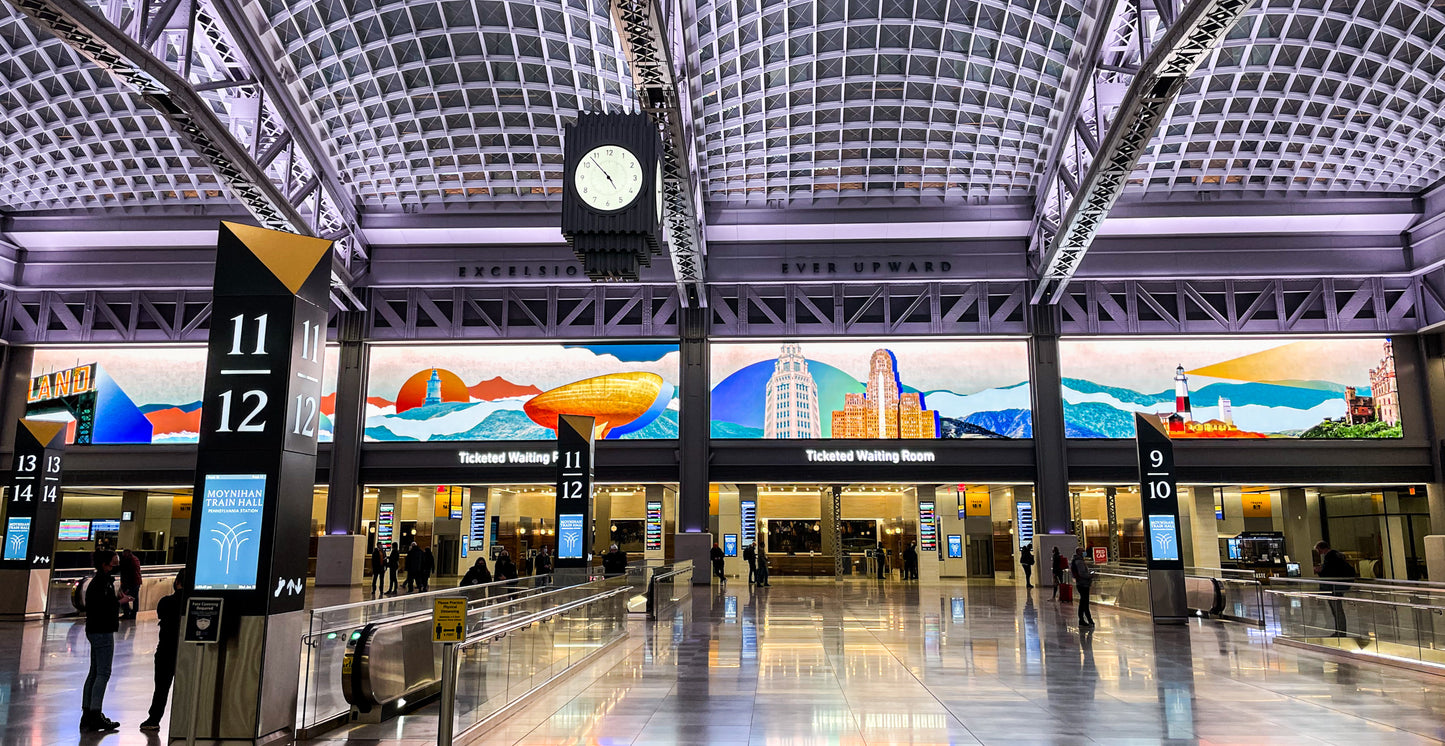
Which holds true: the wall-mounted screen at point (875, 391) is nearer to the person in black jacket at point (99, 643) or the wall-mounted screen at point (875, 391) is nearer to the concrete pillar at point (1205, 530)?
the concrete pillar at point (1205, 530)

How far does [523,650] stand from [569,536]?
11329mm

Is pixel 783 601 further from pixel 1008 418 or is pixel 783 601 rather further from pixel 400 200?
pixel 400 200

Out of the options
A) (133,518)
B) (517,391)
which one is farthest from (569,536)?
(133,518)

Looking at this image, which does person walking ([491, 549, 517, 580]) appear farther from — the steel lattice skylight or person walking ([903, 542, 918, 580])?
person walking ([903, 542, 918, 580])

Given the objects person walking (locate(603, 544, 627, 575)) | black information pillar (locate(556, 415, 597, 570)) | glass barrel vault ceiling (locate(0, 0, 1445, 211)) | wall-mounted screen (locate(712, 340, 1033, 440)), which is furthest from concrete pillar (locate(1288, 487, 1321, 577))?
black information pillar (locate(556, 415, 597, 570))

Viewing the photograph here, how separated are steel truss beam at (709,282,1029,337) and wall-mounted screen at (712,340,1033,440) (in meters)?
0.80

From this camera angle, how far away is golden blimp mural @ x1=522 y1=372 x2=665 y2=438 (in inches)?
1435

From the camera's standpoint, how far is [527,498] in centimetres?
4031

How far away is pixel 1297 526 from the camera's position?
37812 mm

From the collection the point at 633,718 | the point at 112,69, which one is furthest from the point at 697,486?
the point at 633,718

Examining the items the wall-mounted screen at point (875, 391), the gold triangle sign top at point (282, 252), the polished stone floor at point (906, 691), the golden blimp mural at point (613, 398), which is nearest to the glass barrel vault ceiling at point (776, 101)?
the wall-mounted screen at point (875, 391)

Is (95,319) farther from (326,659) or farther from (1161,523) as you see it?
(1161,523)

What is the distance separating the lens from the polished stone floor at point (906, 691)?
27.5 ft

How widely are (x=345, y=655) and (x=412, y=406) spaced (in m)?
29.8
